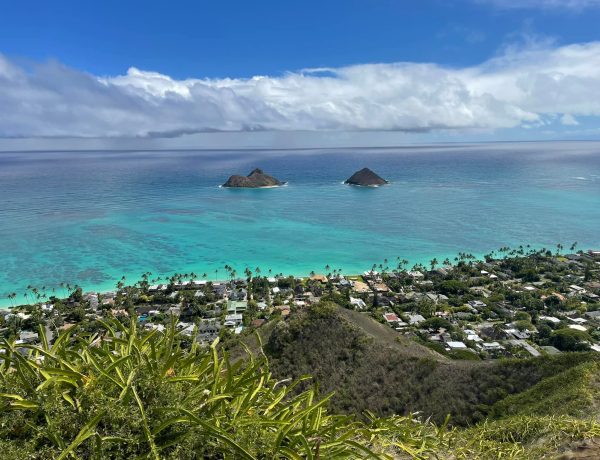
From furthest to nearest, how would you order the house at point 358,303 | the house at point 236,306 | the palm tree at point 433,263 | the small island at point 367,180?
the small island at point 367,180
the palm tree at point 433,263
the house at point 236,306
the house at point 358,303

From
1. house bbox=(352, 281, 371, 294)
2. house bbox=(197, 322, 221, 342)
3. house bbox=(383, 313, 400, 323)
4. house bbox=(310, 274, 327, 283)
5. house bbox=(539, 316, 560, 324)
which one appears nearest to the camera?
house bbox=(197, 322, 221, 342)

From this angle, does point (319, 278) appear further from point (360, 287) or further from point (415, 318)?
point (415, 318)

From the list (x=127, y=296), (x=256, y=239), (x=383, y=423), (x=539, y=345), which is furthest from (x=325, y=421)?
(x=256, y=239)

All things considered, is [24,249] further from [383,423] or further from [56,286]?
[383,423]

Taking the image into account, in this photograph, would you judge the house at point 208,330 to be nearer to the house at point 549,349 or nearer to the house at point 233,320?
the house at point 233,320

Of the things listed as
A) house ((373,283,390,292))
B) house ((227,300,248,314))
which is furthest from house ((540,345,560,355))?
house ((227,300,248,314))

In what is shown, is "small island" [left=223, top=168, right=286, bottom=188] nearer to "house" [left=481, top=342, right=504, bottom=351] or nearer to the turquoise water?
the turquoise water

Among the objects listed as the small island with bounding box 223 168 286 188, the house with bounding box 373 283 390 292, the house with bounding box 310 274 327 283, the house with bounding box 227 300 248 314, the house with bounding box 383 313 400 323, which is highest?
the small island with bounding box 223 168 286 188

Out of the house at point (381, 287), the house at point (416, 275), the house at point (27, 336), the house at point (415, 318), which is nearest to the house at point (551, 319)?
the house at point (415, 318)

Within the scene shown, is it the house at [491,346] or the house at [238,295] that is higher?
the house at [238,295]
